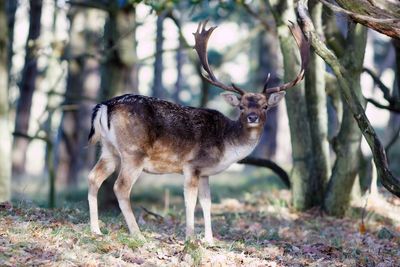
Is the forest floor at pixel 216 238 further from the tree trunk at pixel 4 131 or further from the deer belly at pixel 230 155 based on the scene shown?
the tree trunk at pixel 4 131

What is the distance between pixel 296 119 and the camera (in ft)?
43.3

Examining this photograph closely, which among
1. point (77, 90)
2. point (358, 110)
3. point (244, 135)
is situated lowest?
point (244, 135)

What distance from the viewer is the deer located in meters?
9.52

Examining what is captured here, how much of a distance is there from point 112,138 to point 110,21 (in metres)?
6.17

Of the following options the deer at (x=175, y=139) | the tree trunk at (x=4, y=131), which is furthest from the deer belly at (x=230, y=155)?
the tree trunk at (x=4, y=131)

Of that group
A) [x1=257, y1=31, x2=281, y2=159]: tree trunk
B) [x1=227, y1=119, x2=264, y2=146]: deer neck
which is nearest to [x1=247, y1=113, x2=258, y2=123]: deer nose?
[x1=227, y1=119, x2=264, y2=146]: deer neck

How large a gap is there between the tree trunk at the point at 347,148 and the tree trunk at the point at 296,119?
20.5 inches

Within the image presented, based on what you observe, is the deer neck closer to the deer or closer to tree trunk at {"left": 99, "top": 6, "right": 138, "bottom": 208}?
the deer

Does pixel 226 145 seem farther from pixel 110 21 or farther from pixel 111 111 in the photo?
pixel 110 21

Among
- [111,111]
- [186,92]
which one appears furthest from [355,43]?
[186,92]

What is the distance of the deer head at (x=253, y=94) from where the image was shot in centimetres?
993

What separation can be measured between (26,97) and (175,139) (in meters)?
17.2

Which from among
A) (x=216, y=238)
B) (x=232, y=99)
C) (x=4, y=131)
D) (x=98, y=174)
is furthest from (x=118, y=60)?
(x=216, y=238)

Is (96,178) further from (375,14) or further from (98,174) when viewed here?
(375,14)
